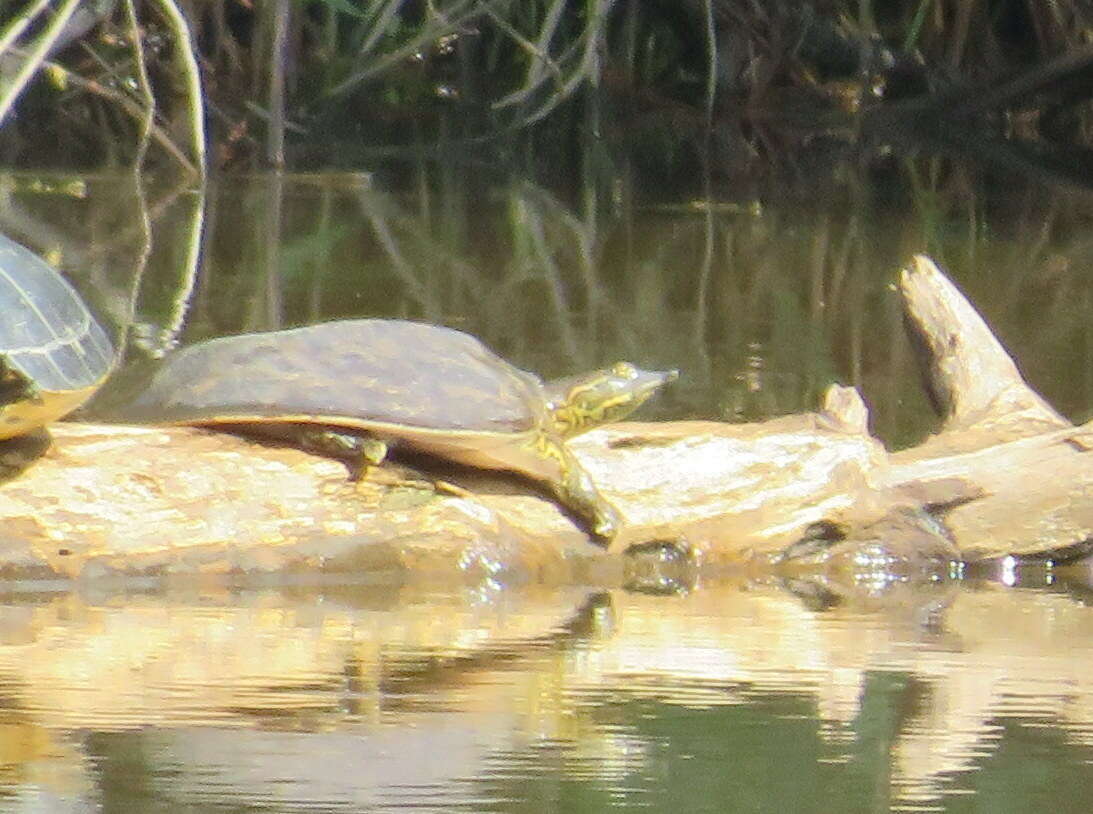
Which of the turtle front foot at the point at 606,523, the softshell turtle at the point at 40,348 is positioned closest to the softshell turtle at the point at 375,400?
the turtle front foot at the point at 606,523

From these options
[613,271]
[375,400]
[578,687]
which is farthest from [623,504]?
[613,271]

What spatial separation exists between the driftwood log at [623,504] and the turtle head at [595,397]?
0.05 metres

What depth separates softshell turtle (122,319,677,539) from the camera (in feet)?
12.2

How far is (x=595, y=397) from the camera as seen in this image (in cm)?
405

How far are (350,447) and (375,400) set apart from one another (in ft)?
0.29

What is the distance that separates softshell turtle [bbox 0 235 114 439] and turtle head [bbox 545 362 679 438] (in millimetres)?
767

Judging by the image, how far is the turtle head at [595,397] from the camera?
4.03 metres

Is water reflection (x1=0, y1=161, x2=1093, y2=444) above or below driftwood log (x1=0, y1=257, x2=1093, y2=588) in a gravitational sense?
above

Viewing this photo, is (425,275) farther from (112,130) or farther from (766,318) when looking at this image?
(112,130)

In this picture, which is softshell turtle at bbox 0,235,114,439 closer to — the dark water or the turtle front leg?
the dark water

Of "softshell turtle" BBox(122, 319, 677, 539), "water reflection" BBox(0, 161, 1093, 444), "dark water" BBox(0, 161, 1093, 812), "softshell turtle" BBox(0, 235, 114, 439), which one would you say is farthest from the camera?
"water reflection" BBox(0, 161, 1093, 444)

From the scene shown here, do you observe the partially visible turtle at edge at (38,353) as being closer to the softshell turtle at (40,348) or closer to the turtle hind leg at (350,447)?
the softshell turtle at (40,348)

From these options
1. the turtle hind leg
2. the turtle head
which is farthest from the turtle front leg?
the turtle hind leg

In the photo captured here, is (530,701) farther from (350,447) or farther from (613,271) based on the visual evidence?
(613,271)
